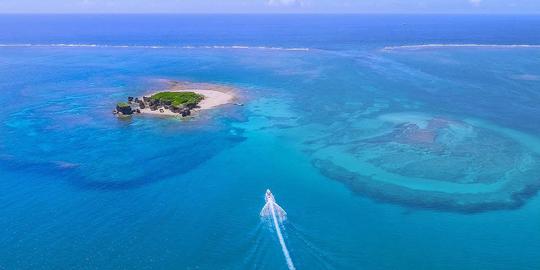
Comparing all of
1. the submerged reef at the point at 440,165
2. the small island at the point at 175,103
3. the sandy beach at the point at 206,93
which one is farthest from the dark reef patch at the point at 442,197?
the sandy beach at the point at 206,93

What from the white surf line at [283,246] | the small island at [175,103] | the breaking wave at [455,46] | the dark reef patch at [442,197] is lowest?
the white surf line at [283,246]

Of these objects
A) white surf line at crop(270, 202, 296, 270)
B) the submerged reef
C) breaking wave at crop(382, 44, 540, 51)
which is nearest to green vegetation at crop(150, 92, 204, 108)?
the submerged reef

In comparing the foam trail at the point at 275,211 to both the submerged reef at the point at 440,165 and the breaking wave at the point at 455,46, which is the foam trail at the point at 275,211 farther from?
the breaking wave at the point at 455,46

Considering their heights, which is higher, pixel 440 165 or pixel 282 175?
pixel 440 165

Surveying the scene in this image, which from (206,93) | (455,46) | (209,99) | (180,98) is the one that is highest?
(455,46)

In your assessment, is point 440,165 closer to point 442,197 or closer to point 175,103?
point 442,197

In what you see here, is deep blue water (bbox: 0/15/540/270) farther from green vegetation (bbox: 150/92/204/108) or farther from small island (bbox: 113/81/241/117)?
green vegetation (bbox: 150/92/204/108)

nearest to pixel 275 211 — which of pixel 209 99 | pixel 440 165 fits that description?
pixel 440 165
